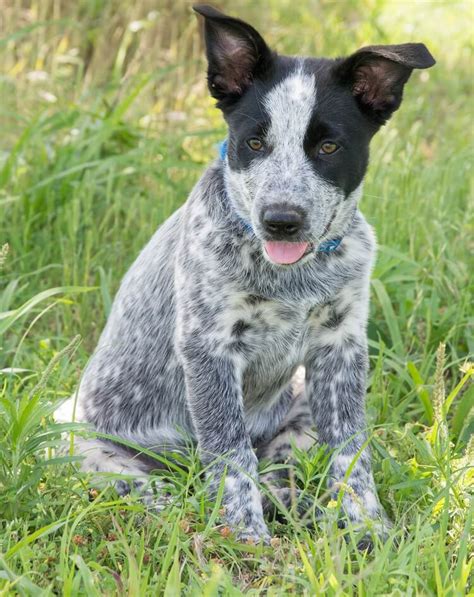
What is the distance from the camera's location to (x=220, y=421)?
3.64 meters

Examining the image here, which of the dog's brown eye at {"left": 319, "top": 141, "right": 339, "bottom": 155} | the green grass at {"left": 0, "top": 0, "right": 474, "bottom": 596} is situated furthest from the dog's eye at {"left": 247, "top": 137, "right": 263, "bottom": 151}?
the green grass at {"left": 0, "top": 0, "right": 474, "bottom": 596}

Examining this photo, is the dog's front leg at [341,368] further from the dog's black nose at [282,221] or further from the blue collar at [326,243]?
the dog's black nose at [282,221]

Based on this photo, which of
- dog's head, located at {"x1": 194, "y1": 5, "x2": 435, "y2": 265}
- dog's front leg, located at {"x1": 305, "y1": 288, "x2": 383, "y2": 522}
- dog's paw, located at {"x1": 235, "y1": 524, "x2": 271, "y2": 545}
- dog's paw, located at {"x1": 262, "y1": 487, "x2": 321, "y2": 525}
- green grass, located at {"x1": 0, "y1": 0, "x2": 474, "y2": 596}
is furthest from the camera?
dog's front leg, located at {"x1": 305, "y1": 288, "x2": 383, "y2": 522}

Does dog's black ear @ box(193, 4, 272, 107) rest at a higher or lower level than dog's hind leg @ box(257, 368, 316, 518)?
higher

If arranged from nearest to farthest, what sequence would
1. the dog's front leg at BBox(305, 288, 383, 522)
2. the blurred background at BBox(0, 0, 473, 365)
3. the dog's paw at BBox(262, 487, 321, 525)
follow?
the dog's paw at BBox(262, 487, 321, 525) < the dog's front leg at BBox(305, 288, 383, 522) < the blurred background at BBox(0, 0, 473, 365)

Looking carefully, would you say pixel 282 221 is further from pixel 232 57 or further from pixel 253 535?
pixel 253 535

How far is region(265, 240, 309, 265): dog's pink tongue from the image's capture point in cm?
355

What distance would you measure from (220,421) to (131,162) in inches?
103

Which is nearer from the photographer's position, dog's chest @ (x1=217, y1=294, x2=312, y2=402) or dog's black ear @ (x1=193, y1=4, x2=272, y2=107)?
dog's black ear @ (x1=193, y1=4, x2=272, y2=107)

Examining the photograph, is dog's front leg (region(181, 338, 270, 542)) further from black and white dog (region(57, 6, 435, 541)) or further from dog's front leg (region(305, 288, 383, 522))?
dog's front leg (region(305, 288, 383, 522))

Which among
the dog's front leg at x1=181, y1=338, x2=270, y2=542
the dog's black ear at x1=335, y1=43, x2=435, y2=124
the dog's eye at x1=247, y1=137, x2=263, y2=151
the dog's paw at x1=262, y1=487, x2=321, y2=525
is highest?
the dog's black ear at x1=335, y1=43, x2=435, y2=124

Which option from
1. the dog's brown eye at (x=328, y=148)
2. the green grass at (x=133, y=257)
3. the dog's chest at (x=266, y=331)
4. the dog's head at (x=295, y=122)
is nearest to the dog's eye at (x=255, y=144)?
the dog's head at (x=295, y=122)

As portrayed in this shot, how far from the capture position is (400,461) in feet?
12.9

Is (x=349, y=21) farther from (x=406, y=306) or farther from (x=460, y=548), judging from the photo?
(x=460, y=548)
